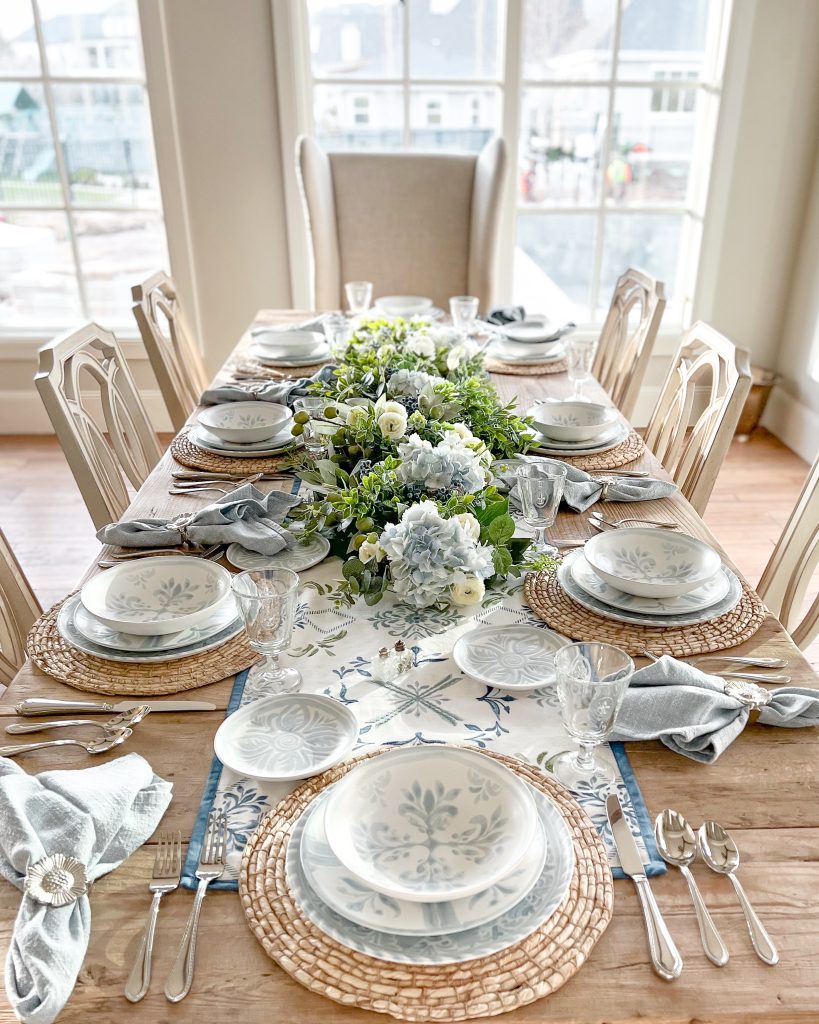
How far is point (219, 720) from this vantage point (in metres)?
0.97

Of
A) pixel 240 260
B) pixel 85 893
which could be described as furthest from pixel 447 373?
pixel 240 260

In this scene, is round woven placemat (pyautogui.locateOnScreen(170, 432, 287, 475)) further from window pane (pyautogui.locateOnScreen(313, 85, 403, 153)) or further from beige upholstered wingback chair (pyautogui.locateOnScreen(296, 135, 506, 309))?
window pane (pyautogui.locateOnScreen(313, 85, 403, 153))

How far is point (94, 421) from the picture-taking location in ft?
6.13

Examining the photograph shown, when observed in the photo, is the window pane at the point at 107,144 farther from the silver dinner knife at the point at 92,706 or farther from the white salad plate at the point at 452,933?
the white salad plate at the point at 452,933

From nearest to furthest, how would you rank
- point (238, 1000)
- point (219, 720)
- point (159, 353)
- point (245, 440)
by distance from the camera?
1. point (238, 1000)
2. point (219, 720)
3. point (245, 440)
4. point (159, 353)

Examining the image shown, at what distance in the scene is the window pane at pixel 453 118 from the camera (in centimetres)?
340

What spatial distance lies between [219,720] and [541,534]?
571mm

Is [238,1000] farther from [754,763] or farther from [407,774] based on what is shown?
[754,763]

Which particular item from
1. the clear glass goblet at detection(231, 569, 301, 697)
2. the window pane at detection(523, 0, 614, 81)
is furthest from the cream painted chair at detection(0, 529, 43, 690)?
the window pane at detection(523, 0, 614, 81)

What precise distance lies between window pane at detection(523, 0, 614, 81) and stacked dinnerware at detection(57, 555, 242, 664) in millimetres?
2839

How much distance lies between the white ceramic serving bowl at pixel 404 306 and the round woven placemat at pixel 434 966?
79.6 inches

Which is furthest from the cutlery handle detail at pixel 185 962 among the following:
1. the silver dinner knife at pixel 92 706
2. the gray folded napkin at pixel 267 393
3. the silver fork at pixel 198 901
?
the gray folded napkin at pixel 267 393

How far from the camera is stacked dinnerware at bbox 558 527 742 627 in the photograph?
114 cm

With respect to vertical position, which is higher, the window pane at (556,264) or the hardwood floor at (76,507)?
the window pane at (556,264)
